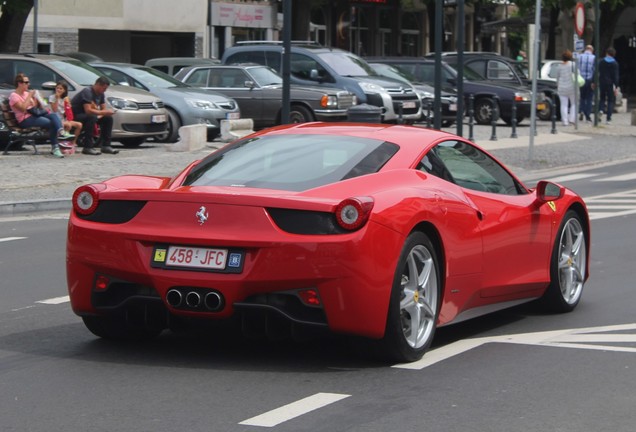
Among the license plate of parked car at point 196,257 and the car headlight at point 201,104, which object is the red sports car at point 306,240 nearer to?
the license plate of parked car at point 196,257

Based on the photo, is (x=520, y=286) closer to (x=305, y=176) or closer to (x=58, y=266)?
(x=305, y=176)

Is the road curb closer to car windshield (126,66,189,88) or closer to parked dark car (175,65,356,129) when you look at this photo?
car windshield (126,66,189,88)

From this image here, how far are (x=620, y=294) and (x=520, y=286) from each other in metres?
1.77

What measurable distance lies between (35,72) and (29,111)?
2.42 metres

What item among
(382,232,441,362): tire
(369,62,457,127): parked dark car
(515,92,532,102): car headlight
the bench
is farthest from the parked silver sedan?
(382,232,441,362): tire

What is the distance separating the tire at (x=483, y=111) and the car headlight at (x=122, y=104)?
13391 mm

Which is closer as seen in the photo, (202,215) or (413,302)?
(202,215)

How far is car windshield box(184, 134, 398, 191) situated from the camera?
754 centimetres

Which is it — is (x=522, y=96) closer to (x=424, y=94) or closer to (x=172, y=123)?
(x=424, y=94)

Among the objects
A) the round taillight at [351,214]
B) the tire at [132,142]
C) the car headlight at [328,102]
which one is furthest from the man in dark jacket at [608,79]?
the round taillight at [351,214]

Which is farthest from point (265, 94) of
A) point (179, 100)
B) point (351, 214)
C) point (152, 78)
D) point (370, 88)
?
point (351, 214)

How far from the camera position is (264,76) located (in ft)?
97.6

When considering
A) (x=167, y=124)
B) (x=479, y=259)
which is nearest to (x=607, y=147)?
(x=167, y=124)

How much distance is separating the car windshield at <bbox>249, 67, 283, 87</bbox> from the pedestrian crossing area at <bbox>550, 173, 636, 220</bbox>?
311 inches
